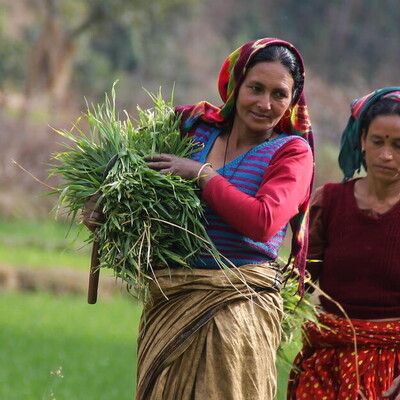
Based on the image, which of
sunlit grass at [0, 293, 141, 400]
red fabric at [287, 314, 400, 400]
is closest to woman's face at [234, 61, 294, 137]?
red fabric at [287, 314, 400, 400]

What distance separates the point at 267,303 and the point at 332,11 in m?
36.7

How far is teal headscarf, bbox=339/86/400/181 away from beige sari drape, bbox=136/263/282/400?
94 centimetres

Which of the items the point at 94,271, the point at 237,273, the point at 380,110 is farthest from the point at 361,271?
the point at 94,271

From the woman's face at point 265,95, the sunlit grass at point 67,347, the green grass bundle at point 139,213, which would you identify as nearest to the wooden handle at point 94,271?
the green grass bundle at point 139,213

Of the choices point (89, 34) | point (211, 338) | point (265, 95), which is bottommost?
point (211, 338)

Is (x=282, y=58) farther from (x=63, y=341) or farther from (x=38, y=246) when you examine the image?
(x=38, y=246)

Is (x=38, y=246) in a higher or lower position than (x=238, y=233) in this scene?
lower

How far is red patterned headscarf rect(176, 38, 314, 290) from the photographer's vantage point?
3.71 m

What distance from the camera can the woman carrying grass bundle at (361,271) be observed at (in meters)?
4.12

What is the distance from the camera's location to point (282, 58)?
367 cm

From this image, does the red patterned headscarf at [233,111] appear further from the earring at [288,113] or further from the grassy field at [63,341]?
the grassy field at [63,341]

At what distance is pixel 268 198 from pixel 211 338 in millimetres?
547

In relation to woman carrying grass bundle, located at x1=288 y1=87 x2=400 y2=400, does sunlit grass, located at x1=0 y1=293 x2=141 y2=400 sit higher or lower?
lower

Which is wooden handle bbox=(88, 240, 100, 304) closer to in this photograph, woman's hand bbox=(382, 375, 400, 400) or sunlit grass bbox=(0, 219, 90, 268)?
woman's hand bbox=(382, 375, 400, 400)
